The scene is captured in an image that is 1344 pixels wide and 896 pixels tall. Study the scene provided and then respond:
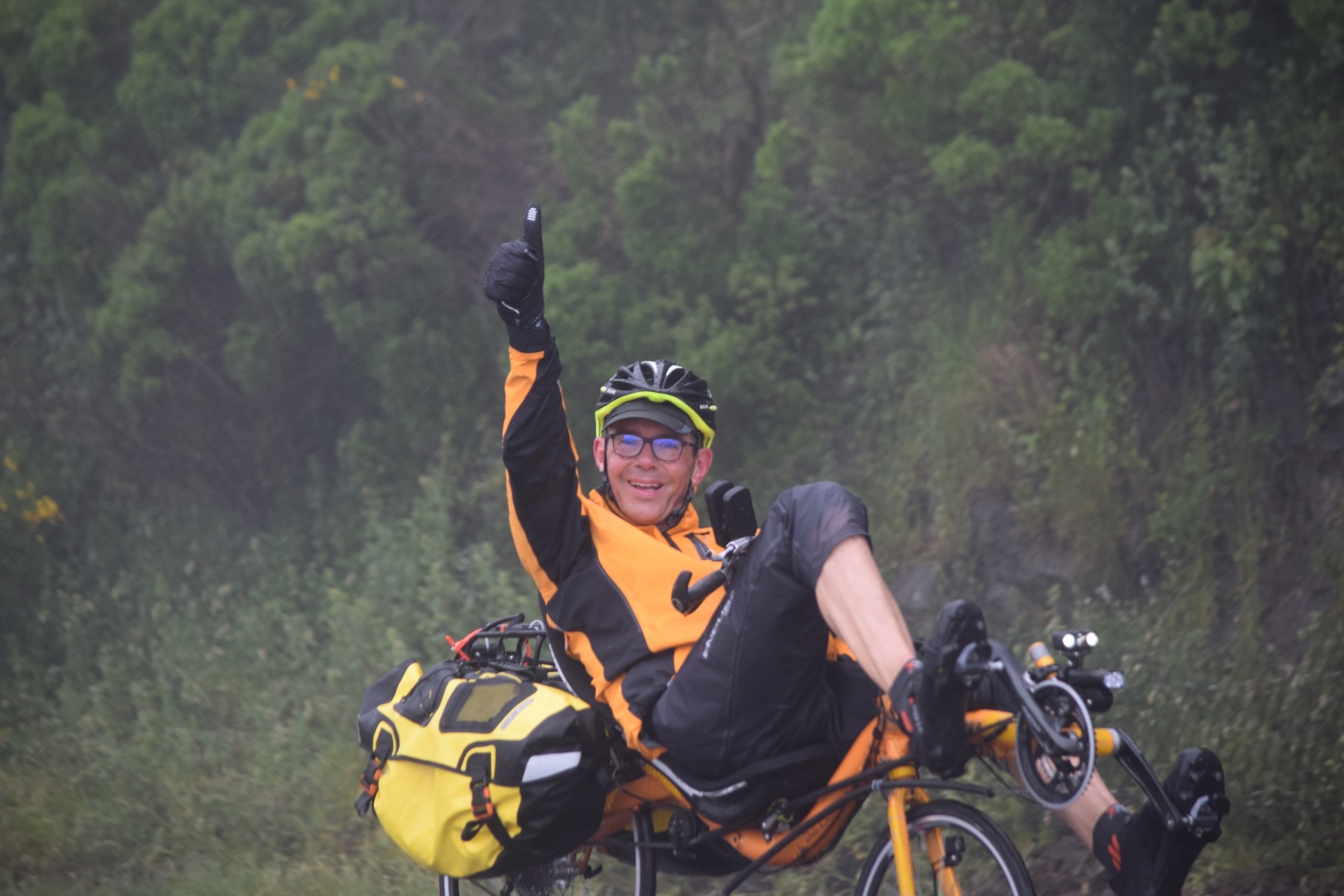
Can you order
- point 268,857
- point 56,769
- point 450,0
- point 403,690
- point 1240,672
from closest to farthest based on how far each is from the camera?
point 403,690 → point 1240,672 → point 268,857 → point 56,769 → point 450,0

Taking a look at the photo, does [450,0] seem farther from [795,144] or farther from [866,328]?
[866,328]

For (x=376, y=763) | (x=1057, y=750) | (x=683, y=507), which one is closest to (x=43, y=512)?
(x=376, y=763)

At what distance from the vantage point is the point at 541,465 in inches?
151

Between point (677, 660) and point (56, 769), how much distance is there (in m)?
5.45

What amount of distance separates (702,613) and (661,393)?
792 millimetres

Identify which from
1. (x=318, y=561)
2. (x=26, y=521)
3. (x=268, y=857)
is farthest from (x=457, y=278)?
(x=268, y=857)

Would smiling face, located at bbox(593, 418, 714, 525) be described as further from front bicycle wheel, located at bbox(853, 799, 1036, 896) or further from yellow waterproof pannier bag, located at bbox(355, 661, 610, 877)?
front bicycle wheel, located at bbox(853, 799, 1036, 896)

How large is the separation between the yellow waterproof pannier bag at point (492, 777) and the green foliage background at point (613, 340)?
238 centimetres

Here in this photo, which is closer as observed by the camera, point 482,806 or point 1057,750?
point 1057,750

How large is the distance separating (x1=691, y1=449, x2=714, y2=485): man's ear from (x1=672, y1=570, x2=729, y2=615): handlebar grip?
0.85 m

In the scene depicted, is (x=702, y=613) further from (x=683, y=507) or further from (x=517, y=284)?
(x=517, y=284)

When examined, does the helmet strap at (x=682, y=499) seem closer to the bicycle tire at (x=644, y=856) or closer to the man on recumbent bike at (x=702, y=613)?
the man on recumbent bike at (x=702, y=613)

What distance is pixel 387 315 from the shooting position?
31.3 feet

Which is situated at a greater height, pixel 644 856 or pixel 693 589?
pixel 693 589
